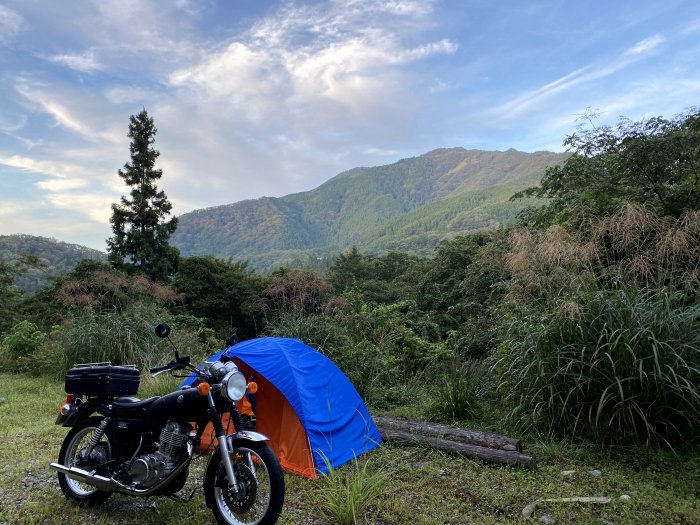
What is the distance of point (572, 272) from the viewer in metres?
5.16

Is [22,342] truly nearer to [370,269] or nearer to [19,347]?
[19,347]

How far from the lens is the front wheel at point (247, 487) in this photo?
10.00ft

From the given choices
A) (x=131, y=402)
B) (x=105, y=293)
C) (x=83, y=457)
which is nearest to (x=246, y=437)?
(x=131, y=402)

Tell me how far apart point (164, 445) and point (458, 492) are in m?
Answer: 2.31

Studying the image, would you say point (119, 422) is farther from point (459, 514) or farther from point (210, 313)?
point (210, 313)

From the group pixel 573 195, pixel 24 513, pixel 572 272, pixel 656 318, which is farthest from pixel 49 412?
pixel 573 195

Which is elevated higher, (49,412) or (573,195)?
(573,195)

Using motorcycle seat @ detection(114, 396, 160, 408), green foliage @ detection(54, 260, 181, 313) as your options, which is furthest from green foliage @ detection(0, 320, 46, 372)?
motorcycle seat @ detection(114, 396, 160, 408)

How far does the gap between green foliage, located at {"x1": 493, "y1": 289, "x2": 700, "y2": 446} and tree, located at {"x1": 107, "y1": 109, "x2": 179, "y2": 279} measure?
69.9 ft

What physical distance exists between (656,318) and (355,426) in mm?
3002

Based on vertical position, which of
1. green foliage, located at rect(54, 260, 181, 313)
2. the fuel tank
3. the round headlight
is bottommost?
the fuel tank

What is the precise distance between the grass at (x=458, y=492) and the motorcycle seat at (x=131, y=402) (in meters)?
0.79

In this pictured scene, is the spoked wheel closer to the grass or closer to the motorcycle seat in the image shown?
the grass

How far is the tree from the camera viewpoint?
22.8 meters
